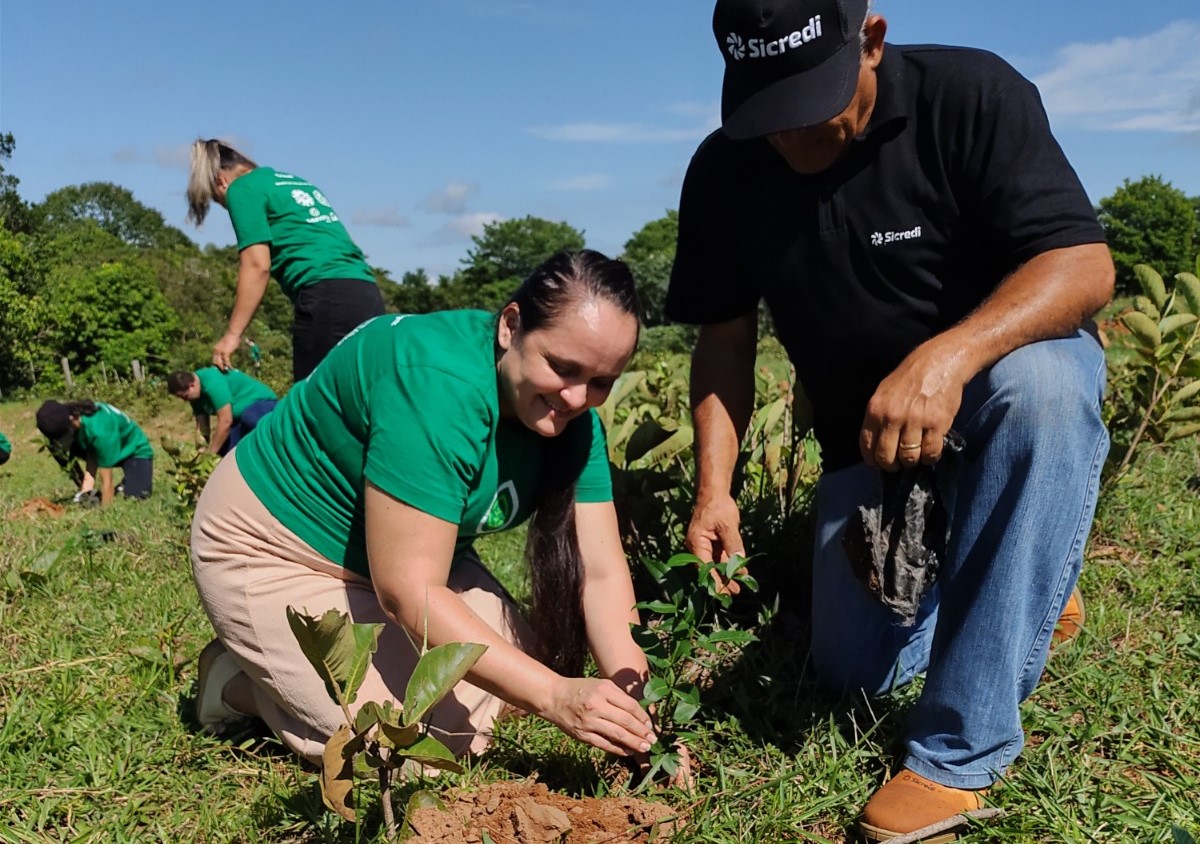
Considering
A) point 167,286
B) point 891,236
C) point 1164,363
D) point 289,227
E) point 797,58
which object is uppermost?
point 167,286

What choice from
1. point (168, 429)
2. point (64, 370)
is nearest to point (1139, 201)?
point (168, 429)

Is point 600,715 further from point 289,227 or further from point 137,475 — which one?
point 137,475

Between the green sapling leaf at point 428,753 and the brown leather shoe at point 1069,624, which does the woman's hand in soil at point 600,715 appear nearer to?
the green sapling leaf at point 428,753

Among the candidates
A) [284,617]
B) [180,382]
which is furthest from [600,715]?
[180,382]

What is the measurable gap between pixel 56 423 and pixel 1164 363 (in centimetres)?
767

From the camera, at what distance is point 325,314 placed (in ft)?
15.0

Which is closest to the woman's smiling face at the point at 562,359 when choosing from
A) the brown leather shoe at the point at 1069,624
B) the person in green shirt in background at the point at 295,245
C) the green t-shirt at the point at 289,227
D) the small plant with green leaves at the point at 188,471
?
the brown leather shoe at the point at 1069,624

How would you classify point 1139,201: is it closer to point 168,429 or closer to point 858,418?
point 168,429

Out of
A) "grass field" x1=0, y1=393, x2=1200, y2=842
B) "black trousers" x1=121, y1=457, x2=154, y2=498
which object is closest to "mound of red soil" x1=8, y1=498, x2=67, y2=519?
"black trousers" x1=121, y1=457, x2=154, y2=498

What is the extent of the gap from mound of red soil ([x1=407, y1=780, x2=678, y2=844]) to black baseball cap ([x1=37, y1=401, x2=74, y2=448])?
712 centimetres

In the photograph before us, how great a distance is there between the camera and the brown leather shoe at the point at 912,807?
1746 mm

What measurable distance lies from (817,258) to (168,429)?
59.4 ft

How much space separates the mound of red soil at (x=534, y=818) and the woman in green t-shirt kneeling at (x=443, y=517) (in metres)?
0.12

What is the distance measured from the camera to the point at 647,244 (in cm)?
5309
